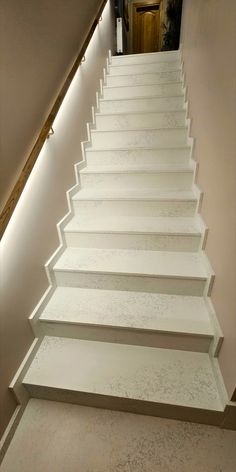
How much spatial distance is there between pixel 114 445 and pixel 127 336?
0.48m

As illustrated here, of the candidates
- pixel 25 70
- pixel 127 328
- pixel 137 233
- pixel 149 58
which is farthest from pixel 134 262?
pixel 149 58

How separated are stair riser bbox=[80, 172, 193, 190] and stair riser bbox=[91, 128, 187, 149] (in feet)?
1.16

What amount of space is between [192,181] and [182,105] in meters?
1.07

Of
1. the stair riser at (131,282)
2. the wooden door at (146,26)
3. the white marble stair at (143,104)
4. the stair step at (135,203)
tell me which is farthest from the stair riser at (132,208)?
the wooden door at (146,26)

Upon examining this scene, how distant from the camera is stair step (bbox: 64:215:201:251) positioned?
1.61 metres

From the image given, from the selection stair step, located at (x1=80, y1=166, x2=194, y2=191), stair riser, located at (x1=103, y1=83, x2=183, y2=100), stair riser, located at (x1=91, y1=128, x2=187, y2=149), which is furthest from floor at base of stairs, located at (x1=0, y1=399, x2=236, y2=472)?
stair riser, located at (x1=103, y1=83, x2=183, y2=100)

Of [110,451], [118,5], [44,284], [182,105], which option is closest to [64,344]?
[44,284]

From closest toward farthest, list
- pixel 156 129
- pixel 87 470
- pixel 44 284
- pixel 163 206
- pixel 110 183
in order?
1. pixel 87 470
2. pixel 44 284
3. pixel 163 206
4. pixel 110 183
5. pixel 156 129

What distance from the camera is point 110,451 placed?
40.8 inches

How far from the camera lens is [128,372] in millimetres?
1200

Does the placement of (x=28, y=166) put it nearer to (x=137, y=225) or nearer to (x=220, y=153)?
(x=137, y=225)

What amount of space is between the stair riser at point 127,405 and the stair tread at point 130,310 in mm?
337

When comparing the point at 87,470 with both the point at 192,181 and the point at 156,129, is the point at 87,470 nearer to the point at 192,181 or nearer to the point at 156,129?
the point at 192,181

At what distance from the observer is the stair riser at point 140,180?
194 cm
